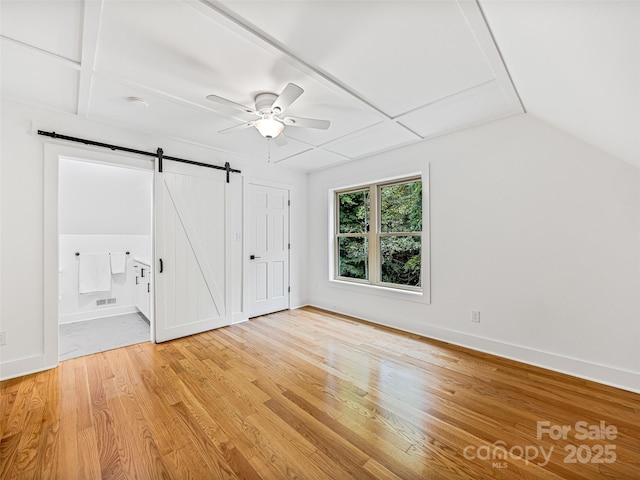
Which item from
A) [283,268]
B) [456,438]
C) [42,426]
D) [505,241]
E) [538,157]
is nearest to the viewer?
[456,438]

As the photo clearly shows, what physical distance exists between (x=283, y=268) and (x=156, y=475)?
348 cm

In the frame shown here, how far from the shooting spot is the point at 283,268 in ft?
15.9

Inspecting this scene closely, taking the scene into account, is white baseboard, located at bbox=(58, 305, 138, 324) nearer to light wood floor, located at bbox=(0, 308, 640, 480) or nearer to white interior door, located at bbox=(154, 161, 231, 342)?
light wood floor, located at bbox=(0, 308, 640, 480)

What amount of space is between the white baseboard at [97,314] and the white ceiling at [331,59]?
3308 mm

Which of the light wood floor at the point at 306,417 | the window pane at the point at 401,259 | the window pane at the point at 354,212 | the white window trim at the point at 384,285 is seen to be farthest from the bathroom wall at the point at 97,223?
the window pane at the point at 401,259

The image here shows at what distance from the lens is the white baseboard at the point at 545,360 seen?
2.30m

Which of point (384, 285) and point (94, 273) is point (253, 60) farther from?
point (94, 273)

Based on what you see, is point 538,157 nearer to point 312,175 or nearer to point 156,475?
point 312,175

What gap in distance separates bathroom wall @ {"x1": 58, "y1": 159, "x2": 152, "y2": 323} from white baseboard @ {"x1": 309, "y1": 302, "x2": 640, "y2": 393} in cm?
491

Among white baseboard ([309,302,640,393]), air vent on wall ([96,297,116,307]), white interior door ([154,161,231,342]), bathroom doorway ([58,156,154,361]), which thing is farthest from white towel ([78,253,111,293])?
white baseboard ([309,302,640,393])

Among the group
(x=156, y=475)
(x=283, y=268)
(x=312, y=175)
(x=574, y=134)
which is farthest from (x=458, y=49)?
(x=283, y=268)

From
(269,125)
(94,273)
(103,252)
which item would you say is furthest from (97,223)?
(269,125)

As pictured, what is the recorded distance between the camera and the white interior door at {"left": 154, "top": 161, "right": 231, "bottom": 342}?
11.2 ft

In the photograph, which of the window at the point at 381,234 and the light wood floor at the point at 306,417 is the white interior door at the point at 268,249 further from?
the light wood floor at the point at 306,417
